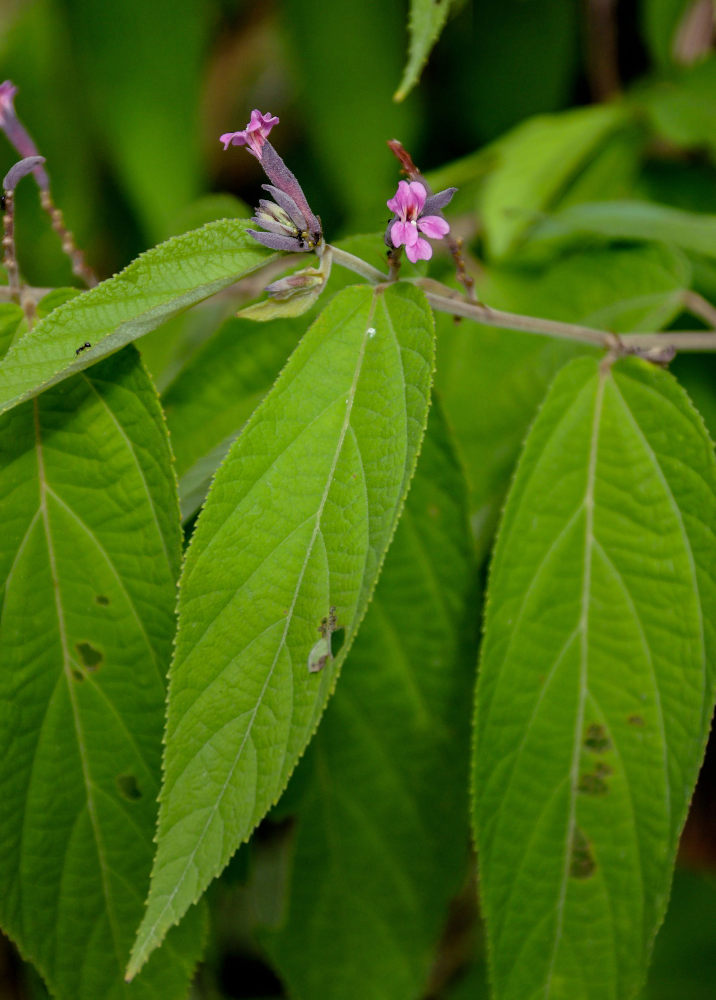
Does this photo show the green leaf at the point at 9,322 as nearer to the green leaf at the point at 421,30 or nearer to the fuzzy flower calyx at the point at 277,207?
the fuzzy flower calyx at the point at 277,207

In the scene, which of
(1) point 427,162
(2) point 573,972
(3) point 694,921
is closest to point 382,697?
(2) point 573,972

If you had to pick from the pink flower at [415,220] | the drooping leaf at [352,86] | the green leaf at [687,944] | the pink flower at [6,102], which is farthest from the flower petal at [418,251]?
the green leaf at [687,944]

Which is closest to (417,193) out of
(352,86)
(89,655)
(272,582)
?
(272,582)

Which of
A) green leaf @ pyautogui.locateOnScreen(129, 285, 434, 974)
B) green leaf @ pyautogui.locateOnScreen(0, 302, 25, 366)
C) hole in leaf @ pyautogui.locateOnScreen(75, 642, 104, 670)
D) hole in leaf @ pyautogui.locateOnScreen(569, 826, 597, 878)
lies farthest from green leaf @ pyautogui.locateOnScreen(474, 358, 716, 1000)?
green leaf @ pyautogui.locateOnScreen(0, 302, 25, 366)

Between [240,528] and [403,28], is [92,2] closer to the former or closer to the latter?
[403,28]

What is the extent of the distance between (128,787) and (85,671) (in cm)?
9

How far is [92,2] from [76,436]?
1179mm

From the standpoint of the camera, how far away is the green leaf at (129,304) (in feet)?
1.64

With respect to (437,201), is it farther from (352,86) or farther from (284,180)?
(352,86)

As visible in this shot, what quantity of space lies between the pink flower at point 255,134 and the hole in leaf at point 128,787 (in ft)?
1.45

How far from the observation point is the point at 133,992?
0.62 m

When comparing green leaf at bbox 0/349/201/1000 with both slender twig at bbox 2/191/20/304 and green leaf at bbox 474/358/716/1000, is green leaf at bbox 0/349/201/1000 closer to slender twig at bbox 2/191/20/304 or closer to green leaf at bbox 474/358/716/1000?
slender twig at bbox 2/191/20/304

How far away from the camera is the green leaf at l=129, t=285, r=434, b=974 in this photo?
1.59 feet

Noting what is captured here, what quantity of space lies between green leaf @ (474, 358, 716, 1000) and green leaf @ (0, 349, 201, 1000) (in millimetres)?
263
